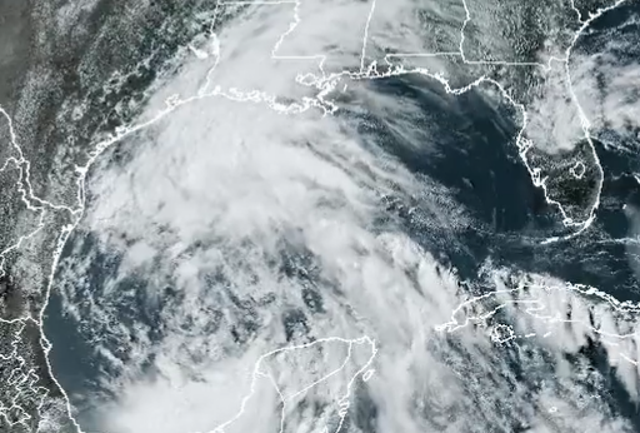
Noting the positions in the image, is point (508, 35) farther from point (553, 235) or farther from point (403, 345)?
point (403, 345)

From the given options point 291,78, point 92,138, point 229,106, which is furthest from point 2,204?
point 291,78

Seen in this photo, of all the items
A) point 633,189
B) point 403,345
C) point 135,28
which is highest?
point 135,28

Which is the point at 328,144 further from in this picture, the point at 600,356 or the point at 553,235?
the point at 600,356

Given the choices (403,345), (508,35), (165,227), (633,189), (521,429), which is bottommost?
(521,429)

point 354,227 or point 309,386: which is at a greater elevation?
point 354,227

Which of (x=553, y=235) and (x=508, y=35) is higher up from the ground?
(x=508, y=35)

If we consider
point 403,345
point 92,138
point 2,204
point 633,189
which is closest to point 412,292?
point 403,345
